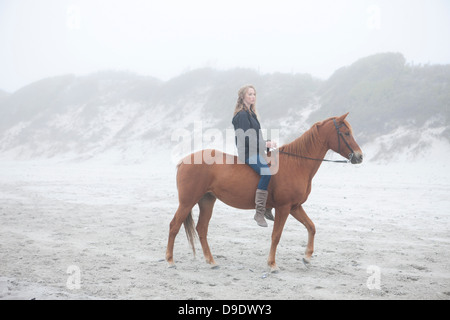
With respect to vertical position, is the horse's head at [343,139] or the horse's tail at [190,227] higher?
the horse's head at [343,139]

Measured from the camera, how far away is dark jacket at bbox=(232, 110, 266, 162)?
5.07 m

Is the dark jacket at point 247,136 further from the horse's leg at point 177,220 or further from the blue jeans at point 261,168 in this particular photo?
the horse's leg at point 177,220

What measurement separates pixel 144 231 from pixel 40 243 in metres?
1.99

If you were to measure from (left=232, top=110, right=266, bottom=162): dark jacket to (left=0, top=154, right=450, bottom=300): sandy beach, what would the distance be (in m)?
1.74

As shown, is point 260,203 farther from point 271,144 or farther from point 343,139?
point 343,139

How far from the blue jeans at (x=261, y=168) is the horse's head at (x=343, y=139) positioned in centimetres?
106

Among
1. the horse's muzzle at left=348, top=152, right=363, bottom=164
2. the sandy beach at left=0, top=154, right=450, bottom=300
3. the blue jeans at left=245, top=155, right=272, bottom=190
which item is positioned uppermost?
the horse's muzzle at left=348, top=152, right=363, bottom=164

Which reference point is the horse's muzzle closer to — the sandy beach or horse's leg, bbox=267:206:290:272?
horse's leg, bbox=267:206:290:272

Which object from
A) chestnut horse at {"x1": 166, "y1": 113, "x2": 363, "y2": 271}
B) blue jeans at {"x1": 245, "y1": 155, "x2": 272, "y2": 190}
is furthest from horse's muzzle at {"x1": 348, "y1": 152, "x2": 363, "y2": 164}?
blue jeans at {"x1": 245, "y1": 155, "x2": 272, "y2": 190}

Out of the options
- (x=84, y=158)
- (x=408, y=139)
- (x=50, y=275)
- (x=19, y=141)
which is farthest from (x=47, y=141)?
(x=50, y=275)

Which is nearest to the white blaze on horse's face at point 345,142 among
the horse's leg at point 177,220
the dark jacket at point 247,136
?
the dark jacket at point 247,136

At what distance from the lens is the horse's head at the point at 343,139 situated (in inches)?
195

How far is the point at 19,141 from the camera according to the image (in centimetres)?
3772

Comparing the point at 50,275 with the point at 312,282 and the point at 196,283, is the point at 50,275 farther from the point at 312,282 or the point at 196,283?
the point at 312,282
